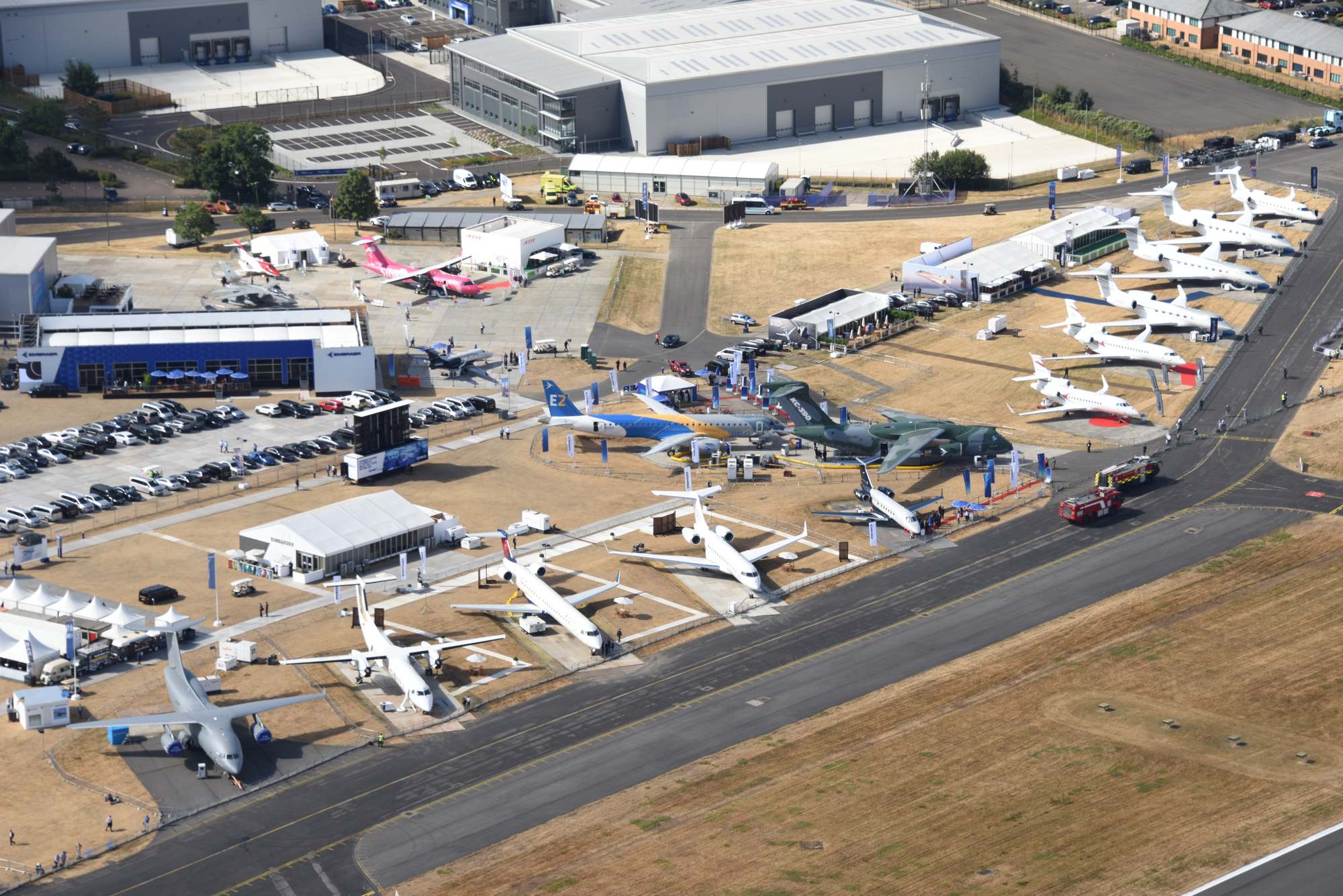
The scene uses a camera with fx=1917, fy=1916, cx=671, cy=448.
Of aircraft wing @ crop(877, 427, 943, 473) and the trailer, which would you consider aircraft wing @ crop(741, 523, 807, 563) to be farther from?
the trailer

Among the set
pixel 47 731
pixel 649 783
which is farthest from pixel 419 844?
pixel 47 731

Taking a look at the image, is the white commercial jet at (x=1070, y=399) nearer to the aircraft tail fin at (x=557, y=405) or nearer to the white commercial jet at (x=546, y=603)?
the aircraft tail fin at (x=557, y=405)

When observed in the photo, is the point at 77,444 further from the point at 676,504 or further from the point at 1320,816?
the point at 1320,816

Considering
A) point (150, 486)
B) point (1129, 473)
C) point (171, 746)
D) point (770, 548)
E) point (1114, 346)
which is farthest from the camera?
point (1114, 346)

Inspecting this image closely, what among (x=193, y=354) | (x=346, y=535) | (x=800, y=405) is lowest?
(x=346, y=535)

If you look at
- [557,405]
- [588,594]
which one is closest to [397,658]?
[588,594]

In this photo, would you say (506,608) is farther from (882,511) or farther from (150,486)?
(150,486)

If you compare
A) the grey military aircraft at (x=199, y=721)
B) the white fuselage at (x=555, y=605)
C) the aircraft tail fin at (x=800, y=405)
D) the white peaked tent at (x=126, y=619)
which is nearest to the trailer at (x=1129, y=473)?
the aircraft tail fin at (x=800, y=405)

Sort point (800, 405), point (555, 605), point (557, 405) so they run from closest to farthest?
1. point (555, 605)
2. point (800, 405)
3. point (557, 405)

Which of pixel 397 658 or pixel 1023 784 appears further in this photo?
pixel 397 658
